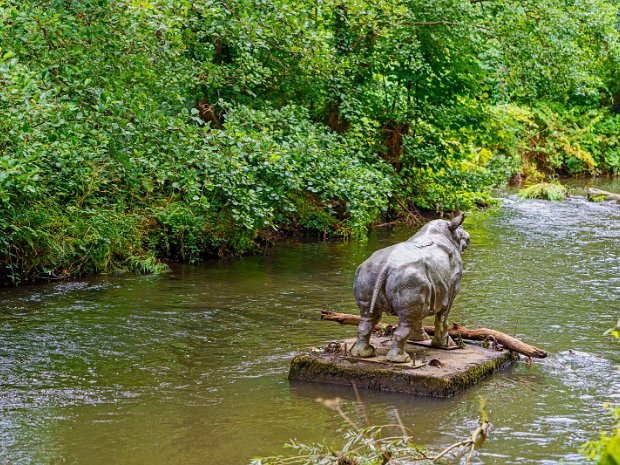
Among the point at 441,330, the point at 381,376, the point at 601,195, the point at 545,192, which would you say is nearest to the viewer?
the point at 381,376

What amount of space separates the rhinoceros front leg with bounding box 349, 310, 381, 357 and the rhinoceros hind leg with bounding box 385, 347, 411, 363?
208mm

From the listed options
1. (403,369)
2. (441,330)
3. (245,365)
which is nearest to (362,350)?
(403,369)

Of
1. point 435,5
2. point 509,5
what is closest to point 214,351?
point 435,5

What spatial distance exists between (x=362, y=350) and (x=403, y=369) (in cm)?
48

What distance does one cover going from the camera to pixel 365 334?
866 cm

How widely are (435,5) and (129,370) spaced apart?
43.4ft

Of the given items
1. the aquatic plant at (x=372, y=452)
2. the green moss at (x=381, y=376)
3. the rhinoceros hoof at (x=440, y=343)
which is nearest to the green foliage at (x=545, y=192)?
the rhinoceros hoof at (x=440, y=343)

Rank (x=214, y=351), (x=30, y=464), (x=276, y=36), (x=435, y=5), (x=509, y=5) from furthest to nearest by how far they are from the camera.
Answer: (x=509, y=5)
(x=435, y=5)
(x=276, y=36)
(x=214, y=351)
(x=30, y=464)

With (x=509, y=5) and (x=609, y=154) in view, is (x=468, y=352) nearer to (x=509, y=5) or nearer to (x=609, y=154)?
(x=509, y=5)

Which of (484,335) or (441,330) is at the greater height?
(441,330)

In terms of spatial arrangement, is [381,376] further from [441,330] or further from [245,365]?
[245,365]

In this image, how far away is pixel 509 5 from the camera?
2167cm

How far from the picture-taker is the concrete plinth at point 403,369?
8.30m

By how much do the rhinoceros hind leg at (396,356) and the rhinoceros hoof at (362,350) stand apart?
0.19 meters
